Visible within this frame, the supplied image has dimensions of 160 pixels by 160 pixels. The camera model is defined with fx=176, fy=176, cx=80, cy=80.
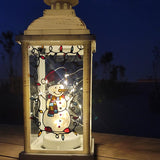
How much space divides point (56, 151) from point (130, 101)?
386 centimetres

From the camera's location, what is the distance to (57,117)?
1147 mm

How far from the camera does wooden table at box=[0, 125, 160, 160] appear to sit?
4.21 ft

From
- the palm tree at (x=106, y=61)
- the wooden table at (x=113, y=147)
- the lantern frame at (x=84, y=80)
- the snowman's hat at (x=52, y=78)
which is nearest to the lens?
the lantern frame at (x=84, y=80)

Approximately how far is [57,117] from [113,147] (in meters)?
0.62

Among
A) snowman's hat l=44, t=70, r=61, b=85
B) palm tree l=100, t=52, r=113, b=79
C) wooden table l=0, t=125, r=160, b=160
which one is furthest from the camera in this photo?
palm tree l=100, t=52, r=113, b=79

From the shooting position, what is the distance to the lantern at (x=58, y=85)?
42.1 inches

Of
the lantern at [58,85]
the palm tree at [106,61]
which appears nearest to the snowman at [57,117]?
the lantern at [58,85]

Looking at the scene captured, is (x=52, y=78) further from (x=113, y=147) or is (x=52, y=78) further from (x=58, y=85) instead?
(x=113, y=147)

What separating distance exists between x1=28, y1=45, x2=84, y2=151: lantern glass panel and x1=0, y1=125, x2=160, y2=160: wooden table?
0.25m

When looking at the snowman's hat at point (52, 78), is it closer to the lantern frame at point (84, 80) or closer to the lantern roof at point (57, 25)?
the lantern frame at point (84, 80)

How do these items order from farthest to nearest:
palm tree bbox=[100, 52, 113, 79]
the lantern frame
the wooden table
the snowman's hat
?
1. palm tree bbox=[100, 52, 113, 79]
2. the wooden table
3. the snowman's hat
4. the lantern frame

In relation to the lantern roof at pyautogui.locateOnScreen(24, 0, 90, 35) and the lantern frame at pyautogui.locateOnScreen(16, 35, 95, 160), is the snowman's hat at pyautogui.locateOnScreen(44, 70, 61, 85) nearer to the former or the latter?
the lantern frame at pyautogui.locateOnScreen(16, 35, 95, 160)

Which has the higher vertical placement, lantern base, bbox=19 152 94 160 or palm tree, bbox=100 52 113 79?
palm tree, bbox=100 52 113 79

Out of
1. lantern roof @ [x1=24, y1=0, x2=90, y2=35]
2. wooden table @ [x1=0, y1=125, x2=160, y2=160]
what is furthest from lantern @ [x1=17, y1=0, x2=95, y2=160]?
wooden table @ [x1=0, y1=125, x2=160, y2=160]
